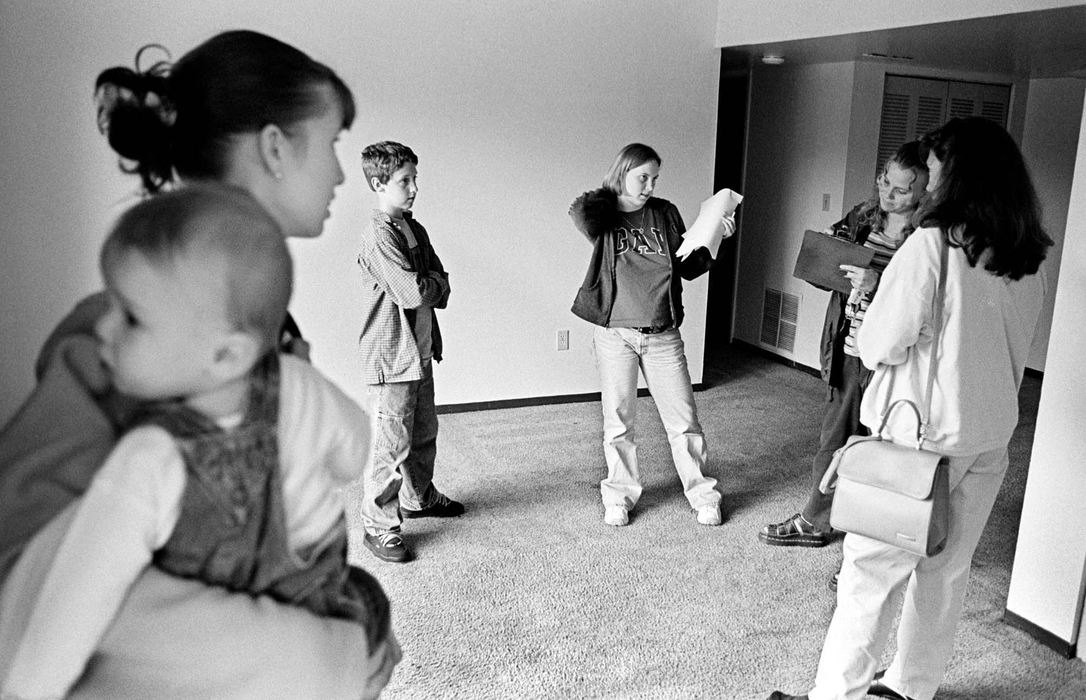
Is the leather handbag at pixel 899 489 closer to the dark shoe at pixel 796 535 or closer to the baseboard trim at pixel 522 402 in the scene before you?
the dark shoe at pixel 796 535

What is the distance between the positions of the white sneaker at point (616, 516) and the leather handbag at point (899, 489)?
1480mm

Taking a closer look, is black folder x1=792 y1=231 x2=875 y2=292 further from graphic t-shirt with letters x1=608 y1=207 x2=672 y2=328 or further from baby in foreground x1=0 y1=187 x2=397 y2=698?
baby in foreground x1=0 y1=187 x2=397 y2=698

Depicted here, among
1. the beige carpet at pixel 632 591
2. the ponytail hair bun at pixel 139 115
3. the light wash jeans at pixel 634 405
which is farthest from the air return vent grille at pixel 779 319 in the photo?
the ponytail hair bun at pixel 139 115

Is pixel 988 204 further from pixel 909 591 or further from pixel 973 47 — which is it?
pixel 973 47

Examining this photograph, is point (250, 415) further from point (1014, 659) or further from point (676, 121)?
point (676, 121)

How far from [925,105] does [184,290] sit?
6.16 meters

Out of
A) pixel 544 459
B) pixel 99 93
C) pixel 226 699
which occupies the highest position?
pixel 99 93

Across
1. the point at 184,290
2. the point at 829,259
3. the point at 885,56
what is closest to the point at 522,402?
the point at 829,259

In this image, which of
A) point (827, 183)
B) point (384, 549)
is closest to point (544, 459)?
point (384, 549)

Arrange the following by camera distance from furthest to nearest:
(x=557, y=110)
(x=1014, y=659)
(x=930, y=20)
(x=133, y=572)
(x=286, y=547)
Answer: (x=557, y=110) → (x=930, y=20) → (x=1014, y=659) → (x=286, y=547) → (x=133, y=572)

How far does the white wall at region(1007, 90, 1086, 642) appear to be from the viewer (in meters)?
2.40

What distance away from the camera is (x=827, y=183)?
5.72 metres

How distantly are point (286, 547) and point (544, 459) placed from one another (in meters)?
3.43

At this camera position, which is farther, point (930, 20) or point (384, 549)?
point (930, 20)
